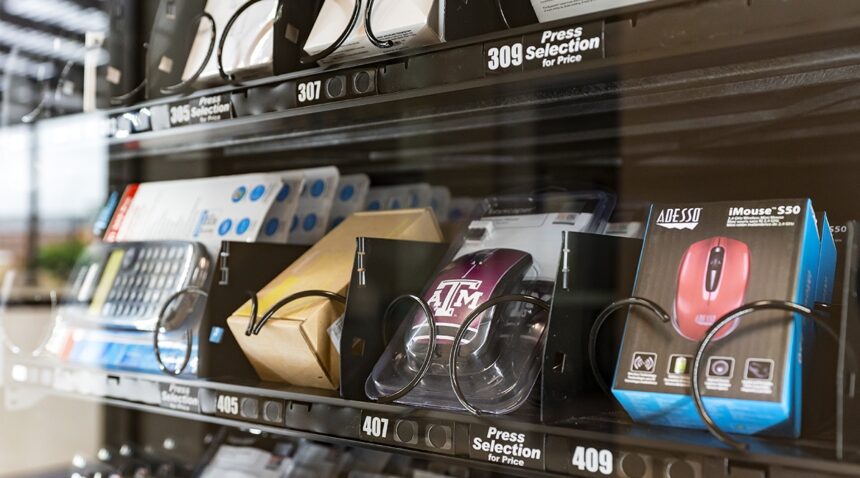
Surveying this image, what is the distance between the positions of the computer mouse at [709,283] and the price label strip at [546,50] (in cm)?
21

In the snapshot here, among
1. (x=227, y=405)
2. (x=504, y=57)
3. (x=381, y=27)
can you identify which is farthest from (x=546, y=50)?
(x=227, y=405)

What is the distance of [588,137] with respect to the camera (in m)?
1.17

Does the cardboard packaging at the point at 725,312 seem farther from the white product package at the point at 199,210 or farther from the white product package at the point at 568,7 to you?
the white product package at the point at 199,210

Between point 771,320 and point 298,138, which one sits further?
point 298,138

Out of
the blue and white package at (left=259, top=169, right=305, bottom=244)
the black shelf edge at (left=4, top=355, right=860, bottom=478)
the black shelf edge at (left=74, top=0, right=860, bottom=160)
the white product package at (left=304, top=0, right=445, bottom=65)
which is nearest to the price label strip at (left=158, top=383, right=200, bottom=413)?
the black shelf edge at (left=4, top=355, right=860, bottom=478)

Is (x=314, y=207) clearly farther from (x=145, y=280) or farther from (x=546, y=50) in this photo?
(x=546, y=50)

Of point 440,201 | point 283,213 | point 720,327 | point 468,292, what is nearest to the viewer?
point 720,327

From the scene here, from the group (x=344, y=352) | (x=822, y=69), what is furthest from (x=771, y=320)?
(x=344, y=352)

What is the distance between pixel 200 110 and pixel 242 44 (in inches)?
4.1

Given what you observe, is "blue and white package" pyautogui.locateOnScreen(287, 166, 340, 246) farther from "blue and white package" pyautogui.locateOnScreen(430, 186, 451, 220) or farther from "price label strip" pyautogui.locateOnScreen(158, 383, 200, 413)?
"price label strip" pyautogui.locateOnScreen(158, 383, 200, 413)

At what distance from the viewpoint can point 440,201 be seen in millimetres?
1312

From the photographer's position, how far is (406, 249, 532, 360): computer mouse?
848 millimetres

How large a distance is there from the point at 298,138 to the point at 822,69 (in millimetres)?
827

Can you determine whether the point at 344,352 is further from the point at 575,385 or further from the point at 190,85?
the point at 190,85
